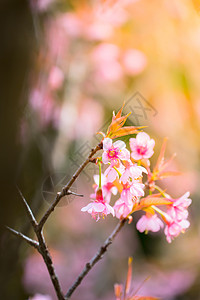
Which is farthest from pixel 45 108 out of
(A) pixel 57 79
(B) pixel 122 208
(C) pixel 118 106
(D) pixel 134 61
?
(B) pixel 122 208

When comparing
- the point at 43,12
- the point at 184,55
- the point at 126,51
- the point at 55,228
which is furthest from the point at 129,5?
the point at 55,228

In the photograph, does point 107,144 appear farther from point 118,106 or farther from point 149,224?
point 118,106

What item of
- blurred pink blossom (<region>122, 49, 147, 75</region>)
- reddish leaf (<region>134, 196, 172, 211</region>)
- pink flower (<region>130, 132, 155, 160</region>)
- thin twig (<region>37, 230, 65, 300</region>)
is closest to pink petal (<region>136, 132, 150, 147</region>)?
pink flower (<region>130, 132, 155, 160</region>)

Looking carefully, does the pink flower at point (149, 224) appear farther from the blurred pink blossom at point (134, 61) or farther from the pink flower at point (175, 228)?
the blurred pink blossom at point (134, 61)

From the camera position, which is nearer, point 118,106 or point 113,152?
point 113,152

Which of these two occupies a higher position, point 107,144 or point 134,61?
point 134,61

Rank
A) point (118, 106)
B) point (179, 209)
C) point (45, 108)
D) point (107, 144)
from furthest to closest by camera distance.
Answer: point (118, 106) < point (45, 108) < point (179, 209) < point (107, 144)

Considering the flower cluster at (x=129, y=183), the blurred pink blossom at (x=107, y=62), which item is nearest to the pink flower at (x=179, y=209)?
the flower cluster at (x=129, y=183)
